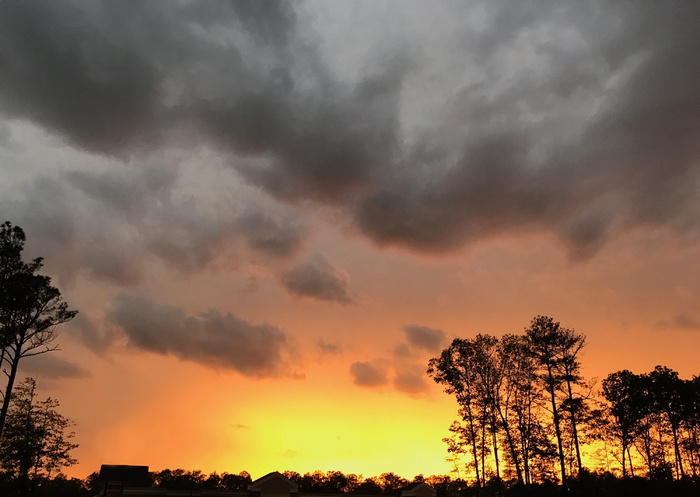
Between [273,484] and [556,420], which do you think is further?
[273,484]

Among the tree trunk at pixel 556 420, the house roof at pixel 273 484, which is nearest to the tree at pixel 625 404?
the tree trunk at pixel 556 420

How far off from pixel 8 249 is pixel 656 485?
58681 millimetres

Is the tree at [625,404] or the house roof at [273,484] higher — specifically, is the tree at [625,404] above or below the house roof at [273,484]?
above

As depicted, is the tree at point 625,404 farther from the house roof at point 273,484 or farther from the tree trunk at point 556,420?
the house roof at point 273,484

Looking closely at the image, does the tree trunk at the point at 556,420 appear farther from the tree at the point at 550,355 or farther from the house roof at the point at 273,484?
the house roof at the point at 273,484

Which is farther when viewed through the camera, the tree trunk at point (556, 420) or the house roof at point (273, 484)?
the house roof at point (273, 484)

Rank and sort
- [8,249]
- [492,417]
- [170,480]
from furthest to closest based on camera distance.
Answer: [170,480], [492,417], [8,249]

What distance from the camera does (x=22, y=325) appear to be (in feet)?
111

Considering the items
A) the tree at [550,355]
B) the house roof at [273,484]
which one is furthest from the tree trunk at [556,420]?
the house roof at [273,484]

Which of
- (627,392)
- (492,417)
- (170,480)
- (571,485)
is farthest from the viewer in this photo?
(170,480)

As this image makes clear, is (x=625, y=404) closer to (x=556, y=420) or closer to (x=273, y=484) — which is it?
(x=556, y=420)

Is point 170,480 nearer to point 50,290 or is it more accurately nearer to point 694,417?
point 50,290

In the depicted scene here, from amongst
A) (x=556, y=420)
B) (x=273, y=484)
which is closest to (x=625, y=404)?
(x=556, y=420)

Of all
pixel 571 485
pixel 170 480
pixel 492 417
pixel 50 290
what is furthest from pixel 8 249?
pixel 170 480
